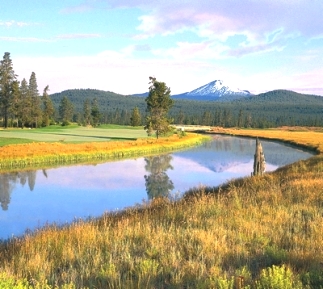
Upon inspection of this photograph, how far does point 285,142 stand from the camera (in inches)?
2872

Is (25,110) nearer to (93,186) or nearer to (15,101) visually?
(15,101)

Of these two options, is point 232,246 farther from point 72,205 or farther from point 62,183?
point 62,183

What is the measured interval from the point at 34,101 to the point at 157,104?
52.9 meters

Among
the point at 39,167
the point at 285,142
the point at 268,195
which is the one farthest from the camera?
the point at 285,142

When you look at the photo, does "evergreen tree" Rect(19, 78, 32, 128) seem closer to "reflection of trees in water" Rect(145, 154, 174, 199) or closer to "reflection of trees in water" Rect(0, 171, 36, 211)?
"reflection of trees in water" Rect(145, 154, 174, 199)

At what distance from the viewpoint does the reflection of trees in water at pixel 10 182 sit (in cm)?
2116

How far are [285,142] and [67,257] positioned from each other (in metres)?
70.6

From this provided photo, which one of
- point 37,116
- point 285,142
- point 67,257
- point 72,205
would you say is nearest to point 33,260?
point 67,257

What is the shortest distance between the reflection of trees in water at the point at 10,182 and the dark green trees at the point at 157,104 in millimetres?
28612

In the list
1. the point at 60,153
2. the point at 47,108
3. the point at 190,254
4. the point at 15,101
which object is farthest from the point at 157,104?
the point at 47,108

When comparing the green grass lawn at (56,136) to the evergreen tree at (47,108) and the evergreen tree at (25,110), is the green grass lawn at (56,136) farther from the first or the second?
the evergreen tree at (47,108)

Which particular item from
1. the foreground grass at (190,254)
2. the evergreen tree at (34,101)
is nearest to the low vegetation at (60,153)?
the foreground grass at (190,254)

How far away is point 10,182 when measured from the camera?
26047 millimetres

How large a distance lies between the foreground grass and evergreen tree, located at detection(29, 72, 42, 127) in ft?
297
